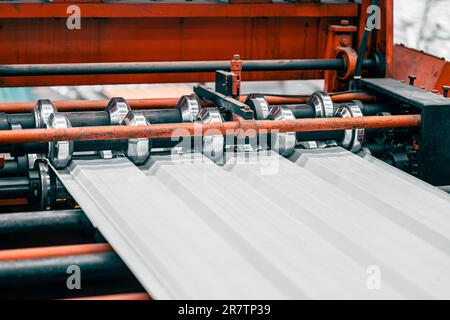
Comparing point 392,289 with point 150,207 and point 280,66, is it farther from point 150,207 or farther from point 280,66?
point 280,66

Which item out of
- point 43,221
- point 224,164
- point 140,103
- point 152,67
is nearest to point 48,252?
point 43,221

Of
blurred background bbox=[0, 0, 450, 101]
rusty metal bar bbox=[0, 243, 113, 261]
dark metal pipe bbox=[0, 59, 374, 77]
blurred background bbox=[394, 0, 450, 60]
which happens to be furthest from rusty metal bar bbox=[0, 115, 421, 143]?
blurred background bbox=[394, 0, 450, 60]

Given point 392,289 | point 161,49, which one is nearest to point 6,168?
point 161,49

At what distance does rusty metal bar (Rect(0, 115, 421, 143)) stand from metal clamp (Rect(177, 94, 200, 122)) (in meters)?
0.36

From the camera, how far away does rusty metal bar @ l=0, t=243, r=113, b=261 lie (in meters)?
2.29

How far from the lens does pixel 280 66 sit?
3.70 metres

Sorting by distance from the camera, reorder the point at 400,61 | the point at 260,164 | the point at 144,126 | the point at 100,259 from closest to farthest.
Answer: the point at 100,259
the point at 144,126
the point at 260,164
the point at 400,61

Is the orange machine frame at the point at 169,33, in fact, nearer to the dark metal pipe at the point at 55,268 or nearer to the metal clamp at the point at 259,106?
the metal clamp at the point at 259,106

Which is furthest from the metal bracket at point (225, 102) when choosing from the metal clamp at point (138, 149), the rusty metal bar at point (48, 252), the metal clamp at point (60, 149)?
the rusty metal bar at point (48, 252)

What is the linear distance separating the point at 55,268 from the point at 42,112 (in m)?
0.93

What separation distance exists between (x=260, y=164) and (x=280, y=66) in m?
0.84

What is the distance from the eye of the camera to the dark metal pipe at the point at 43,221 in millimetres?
2566

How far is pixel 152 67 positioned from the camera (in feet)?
11.6

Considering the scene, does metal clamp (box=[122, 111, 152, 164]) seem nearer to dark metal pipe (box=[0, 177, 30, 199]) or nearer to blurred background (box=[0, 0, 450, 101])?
dark metal pipe (box=[0, 177, 30, 199])
